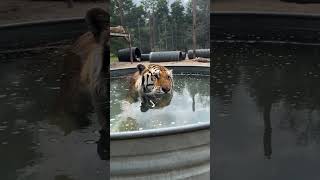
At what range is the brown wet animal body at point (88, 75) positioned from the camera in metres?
2.76

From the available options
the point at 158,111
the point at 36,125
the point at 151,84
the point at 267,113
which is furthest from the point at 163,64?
the point at 36,125

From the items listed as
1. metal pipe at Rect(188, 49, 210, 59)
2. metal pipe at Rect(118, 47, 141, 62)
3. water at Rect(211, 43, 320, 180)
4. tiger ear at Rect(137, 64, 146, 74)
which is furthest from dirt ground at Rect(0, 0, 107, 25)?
water at Rect(211, 43, 320, 180)

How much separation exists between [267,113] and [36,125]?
51.3 inches

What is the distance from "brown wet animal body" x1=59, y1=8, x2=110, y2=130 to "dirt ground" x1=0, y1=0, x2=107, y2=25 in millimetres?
104

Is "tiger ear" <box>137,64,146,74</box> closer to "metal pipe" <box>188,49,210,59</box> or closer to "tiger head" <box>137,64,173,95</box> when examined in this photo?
"tiger head" <box>137,64,173,95</box>

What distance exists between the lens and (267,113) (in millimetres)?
2867

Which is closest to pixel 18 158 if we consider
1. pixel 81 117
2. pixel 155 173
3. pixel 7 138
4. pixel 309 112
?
pixel 7 138

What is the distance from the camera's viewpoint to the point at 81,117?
9.12ft

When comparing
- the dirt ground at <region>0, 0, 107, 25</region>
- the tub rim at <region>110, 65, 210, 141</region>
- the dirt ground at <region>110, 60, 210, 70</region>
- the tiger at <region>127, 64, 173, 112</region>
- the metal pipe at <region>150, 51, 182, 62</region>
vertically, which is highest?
the dirt ground at <region>0, 0, 107, 25</region>

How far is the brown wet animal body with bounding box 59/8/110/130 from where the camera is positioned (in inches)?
109

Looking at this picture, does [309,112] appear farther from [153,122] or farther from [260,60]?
[153,122]

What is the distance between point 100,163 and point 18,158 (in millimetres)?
447

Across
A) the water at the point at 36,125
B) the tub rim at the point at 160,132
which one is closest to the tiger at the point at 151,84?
the tub rim at the point at 160,132

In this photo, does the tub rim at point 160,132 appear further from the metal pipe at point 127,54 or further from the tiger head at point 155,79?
the metal pipe at point 127,54
